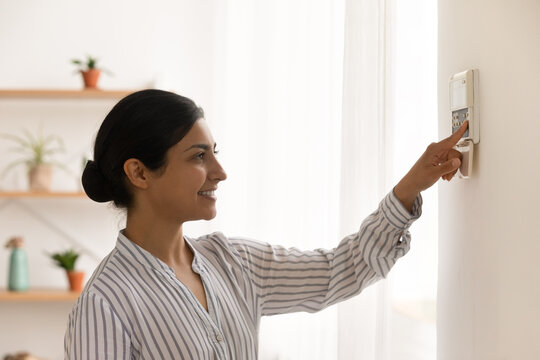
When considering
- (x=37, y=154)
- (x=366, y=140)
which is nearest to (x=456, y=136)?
(x=366, y=140)

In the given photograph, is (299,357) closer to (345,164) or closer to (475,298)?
(345,164)

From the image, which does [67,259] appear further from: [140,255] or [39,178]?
[140,255]

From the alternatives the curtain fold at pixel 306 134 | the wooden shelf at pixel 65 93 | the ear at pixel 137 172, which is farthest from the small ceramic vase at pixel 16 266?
the ear at pixel 137 172

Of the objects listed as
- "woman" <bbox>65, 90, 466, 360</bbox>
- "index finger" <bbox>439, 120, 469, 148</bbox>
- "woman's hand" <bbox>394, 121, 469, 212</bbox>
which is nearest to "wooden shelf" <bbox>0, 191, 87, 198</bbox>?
"woman" <bbox>65, 90, 466, 360</bbox>

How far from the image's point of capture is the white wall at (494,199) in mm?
943

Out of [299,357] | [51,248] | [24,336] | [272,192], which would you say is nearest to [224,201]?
[272,192]

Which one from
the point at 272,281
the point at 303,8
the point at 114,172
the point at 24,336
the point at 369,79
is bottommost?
the point at 24,336

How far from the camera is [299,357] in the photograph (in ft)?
6.23

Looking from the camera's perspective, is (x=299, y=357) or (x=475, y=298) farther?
(x=299, y=357)

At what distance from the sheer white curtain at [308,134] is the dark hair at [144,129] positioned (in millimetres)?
358

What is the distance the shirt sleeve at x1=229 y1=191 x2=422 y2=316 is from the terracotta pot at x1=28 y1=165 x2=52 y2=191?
5.94 ft

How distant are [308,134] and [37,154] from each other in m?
1.65

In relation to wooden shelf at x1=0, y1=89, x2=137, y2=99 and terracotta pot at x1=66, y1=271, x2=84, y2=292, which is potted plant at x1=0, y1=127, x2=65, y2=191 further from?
terracotta pot at x1=66, y1=271, x2=84, y2=292

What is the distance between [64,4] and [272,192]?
170 cm
